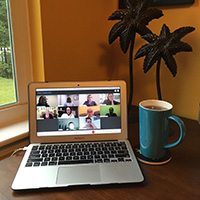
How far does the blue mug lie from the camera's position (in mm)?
713

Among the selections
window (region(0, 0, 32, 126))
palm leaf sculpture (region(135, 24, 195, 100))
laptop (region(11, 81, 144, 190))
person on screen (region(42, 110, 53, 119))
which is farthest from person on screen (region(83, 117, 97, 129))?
window (region(0, 0, 32, 126))

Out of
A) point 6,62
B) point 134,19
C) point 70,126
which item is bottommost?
point 70,126

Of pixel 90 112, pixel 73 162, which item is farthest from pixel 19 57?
pixel 73 162

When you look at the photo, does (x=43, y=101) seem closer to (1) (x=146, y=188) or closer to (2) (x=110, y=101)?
(2) (x=110, y=101)

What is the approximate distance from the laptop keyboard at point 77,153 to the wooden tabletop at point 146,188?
7 centimetres

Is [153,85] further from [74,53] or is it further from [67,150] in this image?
[67,150]

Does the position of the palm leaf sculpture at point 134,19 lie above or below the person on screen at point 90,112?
above

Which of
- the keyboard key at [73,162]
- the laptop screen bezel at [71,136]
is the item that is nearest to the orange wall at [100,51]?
the laptop screen bezel at [71,136]

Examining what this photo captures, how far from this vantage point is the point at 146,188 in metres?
0.64

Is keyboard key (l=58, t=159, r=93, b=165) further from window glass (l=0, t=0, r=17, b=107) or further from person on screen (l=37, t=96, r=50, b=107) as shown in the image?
window glass (l=0, t=0, r=17, b=107)

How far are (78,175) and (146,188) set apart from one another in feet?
0.61

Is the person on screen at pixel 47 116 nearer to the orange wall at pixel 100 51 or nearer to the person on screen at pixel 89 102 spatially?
the person on screen at pixel 89 102

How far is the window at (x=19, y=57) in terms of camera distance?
104 cm

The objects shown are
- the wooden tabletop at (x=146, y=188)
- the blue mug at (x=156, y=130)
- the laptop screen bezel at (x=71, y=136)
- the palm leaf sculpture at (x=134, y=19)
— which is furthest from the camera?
the palm leaf sculpture at (x=134, y=19)
